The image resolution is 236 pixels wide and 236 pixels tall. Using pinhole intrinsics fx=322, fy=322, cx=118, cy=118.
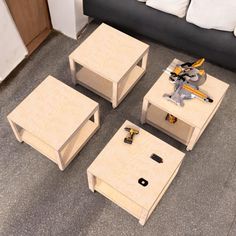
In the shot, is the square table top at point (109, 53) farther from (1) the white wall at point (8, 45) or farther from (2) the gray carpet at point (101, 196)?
(1) the white wall at point (8, 45)

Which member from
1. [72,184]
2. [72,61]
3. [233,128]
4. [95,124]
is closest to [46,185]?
[72,184]

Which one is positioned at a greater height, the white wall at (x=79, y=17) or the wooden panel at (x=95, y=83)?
the white wall at (x=79, y=17)

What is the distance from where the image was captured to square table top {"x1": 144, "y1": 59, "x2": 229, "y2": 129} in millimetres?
2080

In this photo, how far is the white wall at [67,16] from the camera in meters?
2.68

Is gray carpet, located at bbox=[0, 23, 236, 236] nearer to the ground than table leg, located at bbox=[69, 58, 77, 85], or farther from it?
nearer to the ground

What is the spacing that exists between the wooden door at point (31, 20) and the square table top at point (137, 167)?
129 cm

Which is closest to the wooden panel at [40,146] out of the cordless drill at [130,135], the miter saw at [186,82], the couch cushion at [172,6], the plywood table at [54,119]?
the plywood table at [54,119]

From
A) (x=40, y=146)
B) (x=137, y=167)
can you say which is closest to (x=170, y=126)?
(x=137, y=167)

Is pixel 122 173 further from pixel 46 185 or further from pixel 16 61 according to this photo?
pixel 16 61

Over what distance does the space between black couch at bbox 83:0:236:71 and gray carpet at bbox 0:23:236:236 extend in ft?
1.41

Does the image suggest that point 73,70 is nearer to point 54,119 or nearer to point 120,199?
point 54,119

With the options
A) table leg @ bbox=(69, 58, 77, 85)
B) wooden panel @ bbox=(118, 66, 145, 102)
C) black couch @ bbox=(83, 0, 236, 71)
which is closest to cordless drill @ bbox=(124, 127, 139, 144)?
wooden panel @ bbox=(118, 66, 145, 102)

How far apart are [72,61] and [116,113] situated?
20.2 inches

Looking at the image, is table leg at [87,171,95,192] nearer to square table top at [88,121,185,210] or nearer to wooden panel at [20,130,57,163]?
square table top at [88,121,185,210]
